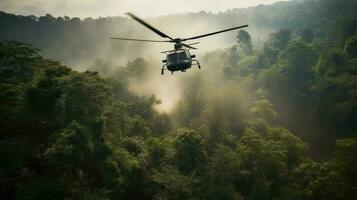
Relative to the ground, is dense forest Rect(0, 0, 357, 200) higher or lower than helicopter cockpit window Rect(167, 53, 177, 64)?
lower

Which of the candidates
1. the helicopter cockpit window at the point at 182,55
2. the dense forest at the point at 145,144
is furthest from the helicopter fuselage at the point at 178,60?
the dense forest at the point at 145,144

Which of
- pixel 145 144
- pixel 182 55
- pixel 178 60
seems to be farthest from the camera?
pixel 145 144

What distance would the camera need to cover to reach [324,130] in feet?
247

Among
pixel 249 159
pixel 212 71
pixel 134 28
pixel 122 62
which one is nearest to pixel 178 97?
pixel 212 71

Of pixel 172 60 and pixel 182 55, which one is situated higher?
pixel 182 55

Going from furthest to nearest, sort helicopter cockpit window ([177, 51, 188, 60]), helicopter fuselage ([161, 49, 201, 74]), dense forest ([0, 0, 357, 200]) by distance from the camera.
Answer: dense forest ([0, 0, 357, 200])
helicopter cockpit window ([177, 51, 188, 60])
helicopter fuselage ([161, 49, 201, 74])

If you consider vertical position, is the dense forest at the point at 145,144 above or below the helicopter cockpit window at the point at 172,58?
below

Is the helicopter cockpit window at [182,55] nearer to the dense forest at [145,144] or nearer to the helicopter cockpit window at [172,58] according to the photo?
the helicopter cockpit window at [172,58]

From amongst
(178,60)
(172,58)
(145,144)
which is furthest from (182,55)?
(145,144)

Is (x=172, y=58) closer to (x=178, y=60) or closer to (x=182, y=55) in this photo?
(x=178, y=60)

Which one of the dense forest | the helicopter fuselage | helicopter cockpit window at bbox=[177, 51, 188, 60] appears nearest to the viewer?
the helicopter fuselage

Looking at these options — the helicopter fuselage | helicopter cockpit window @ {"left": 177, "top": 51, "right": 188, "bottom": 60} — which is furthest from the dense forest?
helicopter cockpit window @ {"left": 177, "top": 51, "right": 188, "bottom": 60}

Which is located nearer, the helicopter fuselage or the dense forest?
the helicopter fuselage

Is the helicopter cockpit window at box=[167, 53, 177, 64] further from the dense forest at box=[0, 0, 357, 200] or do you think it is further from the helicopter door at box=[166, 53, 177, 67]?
the dense forest at box=[0, 0, 357, 200]
